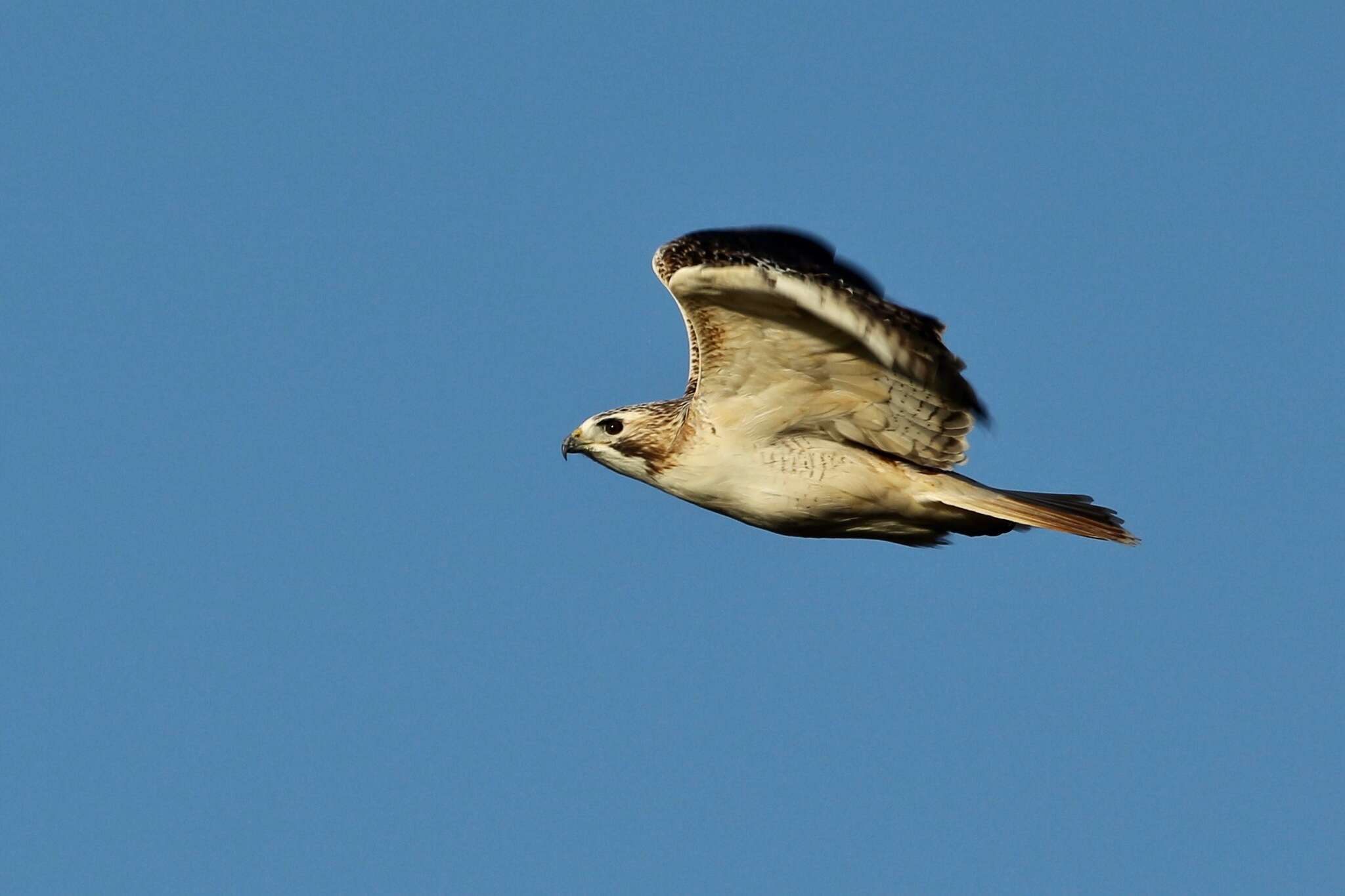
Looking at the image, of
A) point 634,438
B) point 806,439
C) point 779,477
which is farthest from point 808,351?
point 634,438

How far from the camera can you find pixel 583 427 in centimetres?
1274

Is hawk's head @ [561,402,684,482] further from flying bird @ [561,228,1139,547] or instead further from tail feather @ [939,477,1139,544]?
tail feather @ [939,477,1139,544]

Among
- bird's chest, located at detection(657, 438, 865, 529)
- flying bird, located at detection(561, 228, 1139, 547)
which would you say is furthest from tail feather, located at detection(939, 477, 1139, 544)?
bird's chest, located at detection(657, 438, 865, 529)

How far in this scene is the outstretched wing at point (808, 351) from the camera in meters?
10.5

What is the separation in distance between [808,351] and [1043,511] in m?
1.93

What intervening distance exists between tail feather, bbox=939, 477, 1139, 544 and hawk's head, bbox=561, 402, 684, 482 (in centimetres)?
189

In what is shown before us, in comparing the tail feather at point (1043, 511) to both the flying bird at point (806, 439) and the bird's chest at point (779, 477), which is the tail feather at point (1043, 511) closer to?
the flying bird at point (806, 439)

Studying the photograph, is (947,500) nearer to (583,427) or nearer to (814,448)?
(814,448)

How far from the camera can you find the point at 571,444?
→ 12.8 metres

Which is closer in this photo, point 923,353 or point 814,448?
point 923,353

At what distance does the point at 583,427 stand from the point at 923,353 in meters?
2.83

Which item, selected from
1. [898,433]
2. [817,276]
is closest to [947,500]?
[898,433]

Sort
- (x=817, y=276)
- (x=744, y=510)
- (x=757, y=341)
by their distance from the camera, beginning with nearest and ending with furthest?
(x=817, y=276)
(x=757, y=341)
(x=744, y=510)

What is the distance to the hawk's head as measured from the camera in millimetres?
12375
